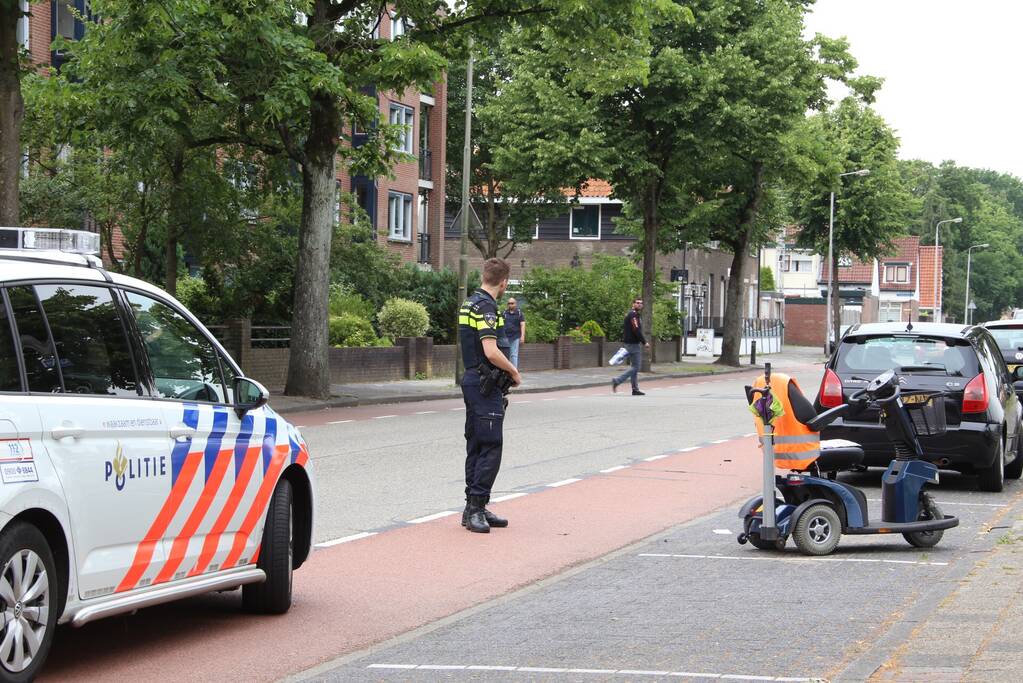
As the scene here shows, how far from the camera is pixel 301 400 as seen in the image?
82.2 feet

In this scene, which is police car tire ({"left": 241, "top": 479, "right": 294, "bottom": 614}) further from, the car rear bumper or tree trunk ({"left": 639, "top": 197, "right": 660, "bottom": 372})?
tree trunk ({"left": 639, "top": 197, "right": 660, "bottom": 372})

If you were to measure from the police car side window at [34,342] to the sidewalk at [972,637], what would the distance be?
359 centimetres

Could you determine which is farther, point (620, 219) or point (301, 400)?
point (620, 219)

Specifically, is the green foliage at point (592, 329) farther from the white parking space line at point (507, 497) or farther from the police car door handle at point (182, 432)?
the police car door handle at point (182, 432)

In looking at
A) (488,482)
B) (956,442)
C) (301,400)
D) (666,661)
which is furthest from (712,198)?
(666,661)

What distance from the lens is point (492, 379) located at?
1027cm

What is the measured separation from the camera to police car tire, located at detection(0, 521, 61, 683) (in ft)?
17.8

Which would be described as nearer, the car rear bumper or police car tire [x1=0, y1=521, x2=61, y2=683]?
police car tire [x1=0, y1=521, x2=61, y2=683]

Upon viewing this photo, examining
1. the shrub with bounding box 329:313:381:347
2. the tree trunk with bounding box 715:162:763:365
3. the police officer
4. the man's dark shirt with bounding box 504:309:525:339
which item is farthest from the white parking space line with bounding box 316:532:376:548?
the tree trunk with bounding box 715:162:763:365

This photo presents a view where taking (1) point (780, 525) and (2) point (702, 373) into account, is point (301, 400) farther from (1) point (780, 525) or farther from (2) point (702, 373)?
(2) point (702, 373)

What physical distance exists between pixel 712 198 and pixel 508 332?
Answer: 2131cm

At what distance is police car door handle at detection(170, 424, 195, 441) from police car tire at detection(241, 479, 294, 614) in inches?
31.0

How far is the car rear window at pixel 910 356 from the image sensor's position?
44.8 ft

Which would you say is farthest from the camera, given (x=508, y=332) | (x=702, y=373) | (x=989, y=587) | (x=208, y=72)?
(x=702, y=373)
